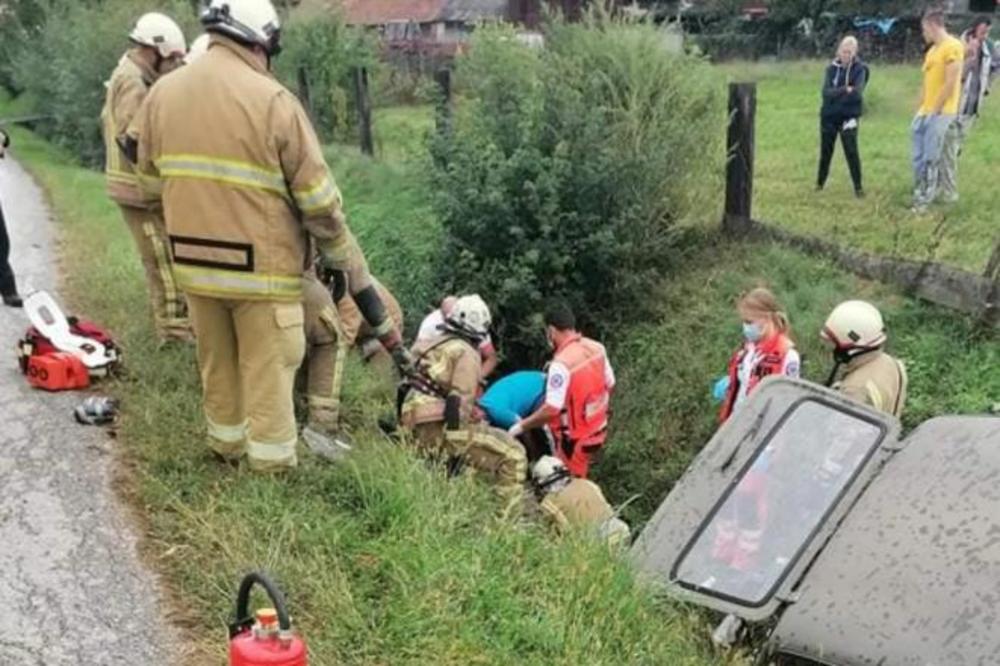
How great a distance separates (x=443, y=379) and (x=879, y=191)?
561 cm

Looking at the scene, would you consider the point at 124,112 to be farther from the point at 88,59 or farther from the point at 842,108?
the point at 88,59

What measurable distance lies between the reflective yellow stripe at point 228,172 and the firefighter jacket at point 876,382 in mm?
2598

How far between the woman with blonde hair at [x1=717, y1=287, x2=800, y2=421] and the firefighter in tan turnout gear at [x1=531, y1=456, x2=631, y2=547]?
2.88ft

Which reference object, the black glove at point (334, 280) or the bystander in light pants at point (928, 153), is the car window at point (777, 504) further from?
the bystander in light pants at point (928, 153)

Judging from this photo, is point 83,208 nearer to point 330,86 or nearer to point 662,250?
point 330,86

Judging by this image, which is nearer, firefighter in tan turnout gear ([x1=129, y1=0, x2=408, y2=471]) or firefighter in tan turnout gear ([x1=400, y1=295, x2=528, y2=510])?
firefighter in tan turnout gear ([x1=129, y1=0, x2=408, y2=471])

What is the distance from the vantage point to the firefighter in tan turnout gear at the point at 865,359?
476 centimetres

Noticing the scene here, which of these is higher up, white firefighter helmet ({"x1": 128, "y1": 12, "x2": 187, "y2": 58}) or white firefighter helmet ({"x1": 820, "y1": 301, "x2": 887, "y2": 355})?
white firefighter helmet ({"x1": 128, "y1": 12, "x2": 187, "y2": 58})

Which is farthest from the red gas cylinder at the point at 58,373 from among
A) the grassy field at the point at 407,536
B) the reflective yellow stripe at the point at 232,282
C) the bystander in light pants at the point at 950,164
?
A: the bystander in light pants at the point at 950,164

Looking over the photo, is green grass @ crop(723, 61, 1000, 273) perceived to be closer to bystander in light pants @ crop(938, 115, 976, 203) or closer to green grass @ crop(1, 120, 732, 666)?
bystander in light pants @ crop(938, 115, 976, 203)

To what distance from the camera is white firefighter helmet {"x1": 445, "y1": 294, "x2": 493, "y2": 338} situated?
19.3ft

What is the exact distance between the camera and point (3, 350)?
595 cm

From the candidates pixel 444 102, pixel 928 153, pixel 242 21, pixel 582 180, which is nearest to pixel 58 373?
pixel 242 21

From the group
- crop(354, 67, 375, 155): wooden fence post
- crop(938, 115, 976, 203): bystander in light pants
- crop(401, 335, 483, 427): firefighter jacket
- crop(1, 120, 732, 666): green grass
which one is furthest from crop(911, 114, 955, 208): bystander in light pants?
crop(354, 67, 375, 155): wooden fence post
